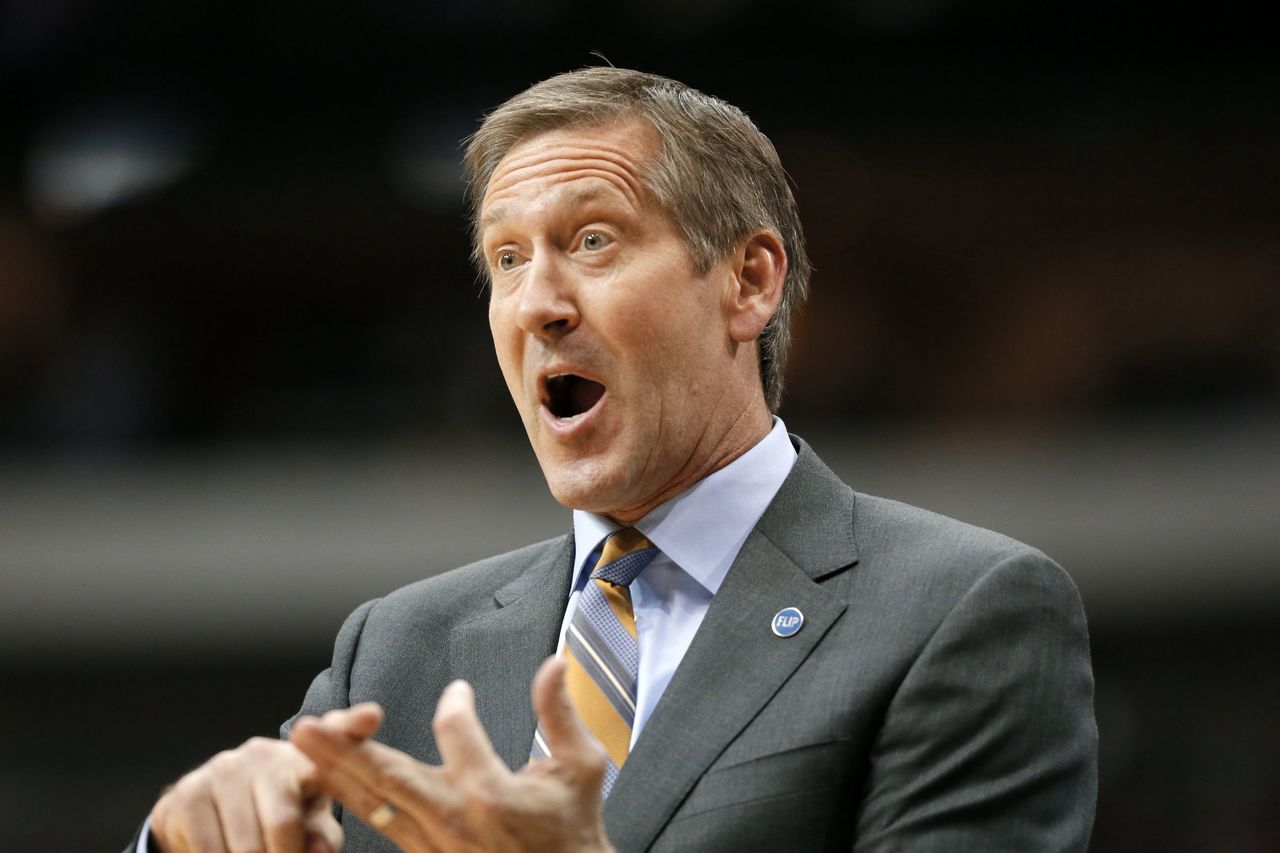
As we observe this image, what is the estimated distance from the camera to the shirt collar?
2512 millimetres

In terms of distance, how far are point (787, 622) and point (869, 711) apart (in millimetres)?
203

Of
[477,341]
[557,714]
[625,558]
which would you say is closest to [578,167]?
[625,558]

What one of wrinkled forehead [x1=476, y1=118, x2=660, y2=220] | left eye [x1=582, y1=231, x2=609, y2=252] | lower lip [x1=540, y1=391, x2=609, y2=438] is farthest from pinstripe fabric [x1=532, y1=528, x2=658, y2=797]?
wrinkled forehead [x1=476, y1=118, x2=660, y2=220]

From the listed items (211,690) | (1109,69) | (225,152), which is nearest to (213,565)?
(211,690)

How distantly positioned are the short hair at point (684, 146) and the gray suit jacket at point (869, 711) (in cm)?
52

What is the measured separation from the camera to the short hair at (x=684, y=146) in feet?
8.69

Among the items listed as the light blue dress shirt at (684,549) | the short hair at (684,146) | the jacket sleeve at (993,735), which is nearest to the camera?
the jacket sleeve at (993,735)

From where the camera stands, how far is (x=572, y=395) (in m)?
2.70

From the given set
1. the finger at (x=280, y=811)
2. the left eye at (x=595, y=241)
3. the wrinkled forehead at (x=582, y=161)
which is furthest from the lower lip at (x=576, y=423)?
the finger at (x=280, y=811)

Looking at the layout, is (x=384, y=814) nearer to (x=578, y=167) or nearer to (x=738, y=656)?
(x=738, y=656)

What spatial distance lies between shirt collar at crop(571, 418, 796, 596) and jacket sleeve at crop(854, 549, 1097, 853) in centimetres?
41

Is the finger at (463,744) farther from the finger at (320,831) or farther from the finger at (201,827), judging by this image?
the finger at (201,827)

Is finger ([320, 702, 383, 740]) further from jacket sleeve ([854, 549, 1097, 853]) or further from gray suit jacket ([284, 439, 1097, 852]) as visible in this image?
jacket sleeve ([854, 549, 1097, 853])

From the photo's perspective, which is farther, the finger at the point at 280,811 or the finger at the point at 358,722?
the finger at the point at 280,811
